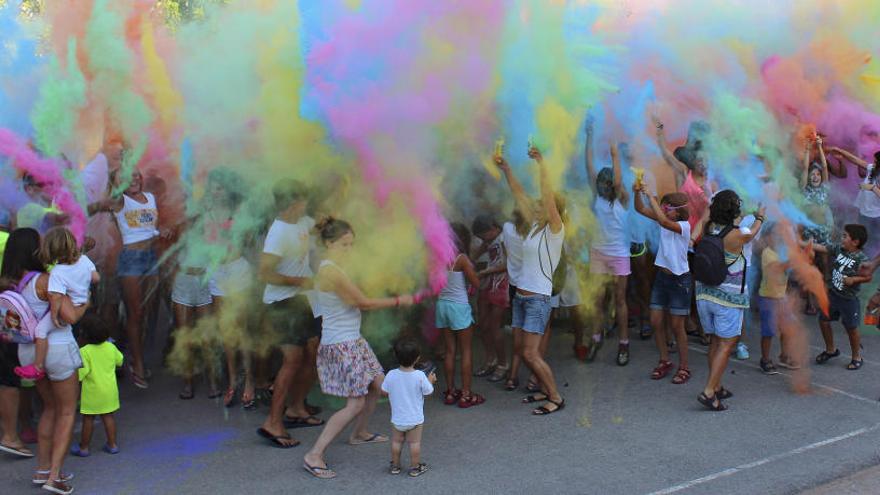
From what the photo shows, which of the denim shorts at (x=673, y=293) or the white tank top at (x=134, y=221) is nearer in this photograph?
the white tank top at (x=134, y=221)

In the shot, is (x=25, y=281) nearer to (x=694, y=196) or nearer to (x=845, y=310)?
(x=694, y=196)

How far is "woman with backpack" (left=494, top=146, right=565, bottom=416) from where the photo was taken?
5598 mm

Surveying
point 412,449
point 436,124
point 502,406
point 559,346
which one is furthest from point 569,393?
point 436,124

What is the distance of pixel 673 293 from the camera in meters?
6.42

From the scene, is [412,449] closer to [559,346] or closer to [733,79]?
[559,346]

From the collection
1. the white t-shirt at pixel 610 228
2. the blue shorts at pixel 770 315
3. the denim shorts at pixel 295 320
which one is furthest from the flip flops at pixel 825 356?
the denim shorts at pixel 295 320

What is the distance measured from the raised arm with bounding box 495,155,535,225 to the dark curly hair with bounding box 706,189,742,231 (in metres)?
1.25

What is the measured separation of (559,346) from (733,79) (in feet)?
8.53

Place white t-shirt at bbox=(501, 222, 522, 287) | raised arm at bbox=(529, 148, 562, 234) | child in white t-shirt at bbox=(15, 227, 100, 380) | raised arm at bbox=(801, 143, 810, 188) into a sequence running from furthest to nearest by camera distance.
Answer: raised arm at bbox=(801, 143, 810, 188) → white t-shirt at bbox=(501, 222, 522, 287) → raised arm at bbox=(529, 148, 562, 234) → child in white t-shirt at bbox=(15, 227, 100, 380)

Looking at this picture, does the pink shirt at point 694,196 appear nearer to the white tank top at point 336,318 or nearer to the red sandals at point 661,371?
the red sandals at point 661,371

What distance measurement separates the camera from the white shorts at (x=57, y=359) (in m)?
4.57

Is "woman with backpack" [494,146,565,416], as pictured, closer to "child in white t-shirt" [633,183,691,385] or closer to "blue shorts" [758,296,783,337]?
"child in white t-shirt" [633,183,691,385]

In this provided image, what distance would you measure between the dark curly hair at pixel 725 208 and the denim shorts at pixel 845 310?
5.24ft

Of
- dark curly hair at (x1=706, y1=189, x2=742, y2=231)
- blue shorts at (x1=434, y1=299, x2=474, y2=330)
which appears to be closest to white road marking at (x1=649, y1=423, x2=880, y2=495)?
dark curly hair at (x1=706, y1=189, x2=742, y2=231)
